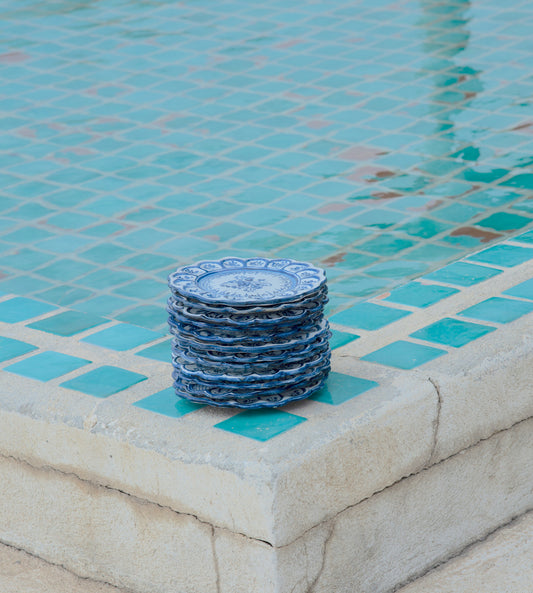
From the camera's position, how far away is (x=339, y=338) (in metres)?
3.09

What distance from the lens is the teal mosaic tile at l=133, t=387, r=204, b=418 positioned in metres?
2.66

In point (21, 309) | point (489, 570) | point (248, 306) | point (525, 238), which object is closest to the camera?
point (248, 306)

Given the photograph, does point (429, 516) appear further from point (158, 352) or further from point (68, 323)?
point (68, 323)

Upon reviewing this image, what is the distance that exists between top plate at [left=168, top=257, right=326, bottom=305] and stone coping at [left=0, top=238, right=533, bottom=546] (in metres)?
0.28

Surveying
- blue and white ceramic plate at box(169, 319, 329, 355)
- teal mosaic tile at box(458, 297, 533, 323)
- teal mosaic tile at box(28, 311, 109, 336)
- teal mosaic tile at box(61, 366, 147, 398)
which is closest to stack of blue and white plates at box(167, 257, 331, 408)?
blue and white ceramic plate at box(169, 319, 329, 355)

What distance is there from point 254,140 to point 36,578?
307 centimetres

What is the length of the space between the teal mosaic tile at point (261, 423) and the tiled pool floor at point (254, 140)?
104 cm

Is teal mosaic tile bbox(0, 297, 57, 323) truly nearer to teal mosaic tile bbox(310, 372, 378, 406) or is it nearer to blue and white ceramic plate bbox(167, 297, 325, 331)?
blue and white ceramic plate bbox(167, 297, 325, 331)

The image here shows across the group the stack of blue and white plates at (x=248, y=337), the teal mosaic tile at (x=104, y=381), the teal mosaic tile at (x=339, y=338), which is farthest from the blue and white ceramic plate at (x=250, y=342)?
the teal mosaic tile at (x=339, y=338)

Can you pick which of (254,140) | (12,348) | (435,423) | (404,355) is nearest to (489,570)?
(435,423)

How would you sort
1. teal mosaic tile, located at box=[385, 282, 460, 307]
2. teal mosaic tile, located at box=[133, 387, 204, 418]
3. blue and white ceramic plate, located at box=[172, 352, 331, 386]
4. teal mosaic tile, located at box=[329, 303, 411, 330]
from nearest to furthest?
blue and white ceramic plate, located at box=[172, 352, 331, 386]
teal mosaic tile, located at box=[133, 387, 204, 418]
teal mosaic tile, located at box=[329, 303, 411, 330]
teal mosaic tile, located at box=[385, 282, 460, 307]

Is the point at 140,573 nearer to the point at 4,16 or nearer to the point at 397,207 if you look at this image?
the point at 397,207

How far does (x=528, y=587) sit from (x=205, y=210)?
2.45 meters

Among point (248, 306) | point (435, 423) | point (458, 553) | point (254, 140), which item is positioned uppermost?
point (248, 306)
